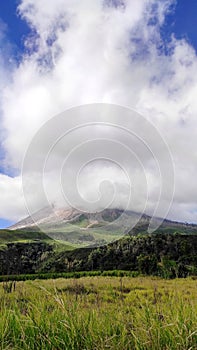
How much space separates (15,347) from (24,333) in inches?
8.6

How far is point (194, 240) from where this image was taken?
6178 centimetres

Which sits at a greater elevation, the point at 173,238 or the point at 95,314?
the point at 173,238

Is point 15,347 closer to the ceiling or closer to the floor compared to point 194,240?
closer to the floor

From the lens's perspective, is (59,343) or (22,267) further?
(22,267)

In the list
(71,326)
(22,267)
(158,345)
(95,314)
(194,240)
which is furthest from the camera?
(22,267)

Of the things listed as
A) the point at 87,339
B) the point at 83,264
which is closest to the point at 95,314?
the point at 87,339

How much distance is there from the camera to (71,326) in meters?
4.15

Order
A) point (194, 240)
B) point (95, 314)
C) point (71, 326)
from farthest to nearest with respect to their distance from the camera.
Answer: point (194, 240), point (95, 314), point (71, 326)

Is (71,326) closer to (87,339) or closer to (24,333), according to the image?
(87,339)

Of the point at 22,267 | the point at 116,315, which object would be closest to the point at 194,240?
the point at 22,267

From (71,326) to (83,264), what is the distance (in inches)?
2373

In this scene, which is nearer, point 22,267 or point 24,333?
point 24,333

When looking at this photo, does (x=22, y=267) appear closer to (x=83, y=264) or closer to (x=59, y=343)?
(x=83, y=264)

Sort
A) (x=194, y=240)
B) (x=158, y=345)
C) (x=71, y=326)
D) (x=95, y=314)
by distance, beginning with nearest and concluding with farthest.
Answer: (x=158, y=345) < (x=71, y=326) < (x=95, y=314) < (x=194, y=240)
